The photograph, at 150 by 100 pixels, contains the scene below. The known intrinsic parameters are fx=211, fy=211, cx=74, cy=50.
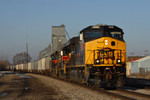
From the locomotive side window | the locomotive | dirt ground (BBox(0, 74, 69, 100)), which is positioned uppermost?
the locomotive side window

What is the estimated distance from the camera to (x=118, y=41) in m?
13.1

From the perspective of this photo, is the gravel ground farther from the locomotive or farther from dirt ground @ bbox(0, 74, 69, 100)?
the locomotive

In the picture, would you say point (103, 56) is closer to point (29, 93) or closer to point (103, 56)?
point (103, 56)

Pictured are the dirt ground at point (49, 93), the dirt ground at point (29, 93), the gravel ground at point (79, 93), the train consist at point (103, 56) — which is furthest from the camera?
the train consist at point (103, 56)

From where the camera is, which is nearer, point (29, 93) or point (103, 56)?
point (29, 93)

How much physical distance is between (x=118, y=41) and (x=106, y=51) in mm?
1181

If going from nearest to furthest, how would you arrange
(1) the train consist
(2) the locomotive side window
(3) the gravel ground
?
(3) the gravel ground < (1) the train consist < (2) the locomotive side window

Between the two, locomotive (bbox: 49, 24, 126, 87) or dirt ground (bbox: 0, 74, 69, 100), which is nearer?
dirt ground (bbox: 0, 74, 69, 100)

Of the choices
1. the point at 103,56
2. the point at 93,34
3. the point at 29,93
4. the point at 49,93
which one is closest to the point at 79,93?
the point at 49,93

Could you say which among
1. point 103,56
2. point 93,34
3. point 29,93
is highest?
point 93,34

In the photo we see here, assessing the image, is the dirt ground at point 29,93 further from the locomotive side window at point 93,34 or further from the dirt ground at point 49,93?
the locomotive side window at point 93,34

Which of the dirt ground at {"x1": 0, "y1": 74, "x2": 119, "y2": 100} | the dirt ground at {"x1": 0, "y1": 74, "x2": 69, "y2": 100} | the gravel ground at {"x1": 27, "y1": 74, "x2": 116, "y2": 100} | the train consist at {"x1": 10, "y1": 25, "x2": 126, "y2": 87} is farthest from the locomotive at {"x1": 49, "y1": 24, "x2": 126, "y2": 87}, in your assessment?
the dirt ground at {"x1": 0, "y1": 74, "x2": 69, "y2": 100}

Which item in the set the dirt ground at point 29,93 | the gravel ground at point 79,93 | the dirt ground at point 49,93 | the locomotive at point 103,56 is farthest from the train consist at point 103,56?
the dirt ground at point 29,93

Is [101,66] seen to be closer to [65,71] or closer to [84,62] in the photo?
[84,62]
